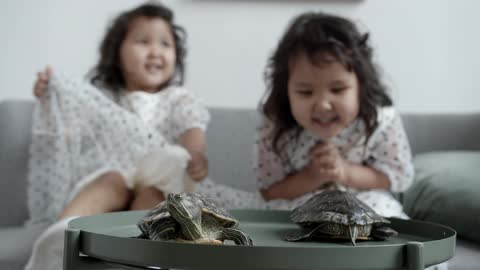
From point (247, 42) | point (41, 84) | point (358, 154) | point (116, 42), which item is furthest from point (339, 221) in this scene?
point (247, 42)

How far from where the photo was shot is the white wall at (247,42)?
6.98ft

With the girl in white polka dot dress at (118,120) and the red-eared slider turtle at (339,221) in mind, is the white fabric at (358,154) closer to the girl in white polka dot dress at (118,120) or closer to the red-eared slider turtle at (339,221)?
the girl in white polka dot dress at (118,120)

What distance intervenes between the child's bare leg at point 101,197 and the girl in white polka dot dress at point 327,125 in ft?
1.12

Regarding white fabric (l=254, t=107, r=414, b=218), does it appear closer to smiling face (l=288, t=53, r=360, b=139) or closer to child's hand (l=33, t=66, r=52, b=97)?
smiling face (l=288, t=53, r=360, b=139)

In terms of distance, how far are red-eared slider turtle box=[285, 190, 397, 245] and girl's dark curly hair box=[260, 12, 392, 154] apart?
1.92 feet

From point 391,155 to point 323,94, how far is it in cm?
29

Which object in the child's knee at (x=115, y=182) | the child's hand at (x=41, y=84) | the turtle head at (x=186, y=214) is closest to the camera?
the turtle head at (x=186, y=214)

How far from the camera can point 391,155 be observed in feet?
5.05

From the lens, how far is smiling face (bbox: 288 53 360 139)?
137cm

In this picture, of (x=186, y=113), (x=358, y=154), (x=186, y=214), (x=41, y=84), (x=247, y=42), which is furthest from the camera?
(x=247, y=42)

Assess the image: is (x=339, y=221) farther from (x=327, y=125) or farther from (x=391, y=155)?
(x=391, y=155)

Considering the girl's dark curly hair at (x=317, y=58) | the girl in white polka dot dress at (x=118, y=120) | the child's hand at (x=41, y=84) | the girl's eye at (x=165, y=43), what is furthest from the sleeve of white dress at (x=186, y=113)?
the child's hand at (x=41, y=84)

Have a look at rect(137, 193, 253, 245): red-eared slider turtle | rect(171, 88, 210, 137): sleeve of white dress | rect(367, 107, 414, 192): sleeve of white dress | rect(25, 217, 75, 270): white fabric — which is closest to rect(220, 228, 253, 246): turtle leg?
rect(137, 193, 253, 245): red-eared slider turtle

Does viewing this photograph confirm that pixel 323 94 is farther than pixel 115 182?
No
